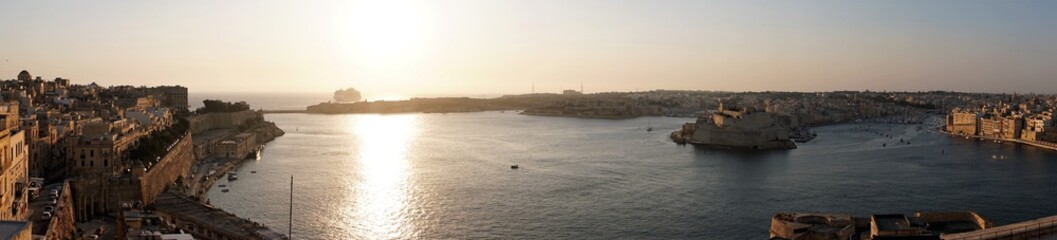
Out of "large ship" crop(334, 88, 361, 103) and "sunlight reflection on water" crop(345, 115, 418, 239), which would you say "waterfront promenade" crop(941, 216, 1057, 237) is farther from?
"large ship" crop(334, 88, 361, 103)

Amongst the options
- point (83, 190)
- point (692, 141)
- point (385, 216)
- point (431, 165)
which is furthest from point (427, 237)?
point (692, 141)

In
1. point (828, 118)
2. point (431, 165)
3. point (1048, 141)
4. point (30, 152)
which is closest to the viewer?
point (30, 152)

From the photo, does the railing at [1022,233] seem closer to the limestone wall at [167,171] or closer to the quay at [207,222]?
the quay at [207,222]

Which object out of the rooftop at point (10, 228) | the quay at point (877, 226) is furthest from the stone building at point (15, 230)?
the quay at point (877, 226)

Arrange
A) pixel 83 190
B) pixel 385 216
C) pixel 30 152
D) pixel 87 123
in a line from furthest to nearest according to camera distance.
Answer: pixel 87 123
pixel 385 216
pixel 30 152
pixel 83 190

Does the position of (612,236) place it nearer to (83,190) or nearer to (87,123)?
(83,190)

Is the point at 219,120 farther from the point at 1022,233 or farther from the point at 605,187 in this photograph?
the point at 1022,233

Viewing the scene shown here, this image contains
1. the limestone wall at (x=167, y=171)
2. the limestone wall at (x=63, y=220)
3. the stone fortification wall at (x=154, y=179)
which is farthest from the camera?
the limestone wall at (x=167, y=171)
